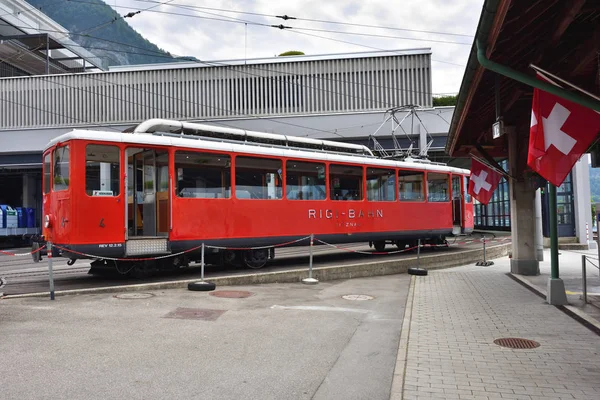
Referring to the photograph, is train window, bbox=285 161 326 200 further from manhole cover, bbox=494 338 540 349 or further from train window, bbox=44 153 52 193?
manhole cover, bbox=494 338 540 349

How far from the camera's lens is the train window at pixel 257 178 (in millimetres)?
12879

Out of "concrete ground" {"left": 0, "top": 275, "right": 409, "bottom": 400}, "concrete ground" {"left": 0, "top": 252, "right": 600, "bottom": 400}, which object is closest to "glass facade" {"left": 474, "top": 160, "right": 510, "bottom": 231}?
"concrete ground" {"left": 0, "top": 252, "right": 600, "bottom": 400}

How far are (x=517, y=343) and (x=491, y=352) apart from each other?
2.06 ft

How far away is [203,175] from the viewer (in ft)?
40.0

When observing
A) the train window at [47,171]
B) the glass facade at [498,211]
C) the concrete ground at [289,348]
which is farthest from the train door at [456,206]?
the train window at [47,171]

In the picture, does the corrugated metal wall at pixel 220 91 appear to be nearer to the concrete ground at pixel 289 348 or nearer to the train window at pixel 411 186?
the train window at pixel 411 186

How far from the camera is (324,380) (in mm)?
4957

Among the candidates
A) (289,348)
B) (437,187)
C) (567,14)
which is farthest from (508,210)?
(289,348)

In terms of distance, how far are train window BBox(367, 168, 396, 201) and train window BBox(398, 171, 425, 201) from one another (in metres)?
0.33

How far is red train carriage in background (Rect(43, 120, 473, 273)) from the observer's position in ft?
34.7

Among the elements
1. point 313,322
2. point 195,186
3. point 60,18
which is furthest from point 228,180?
point 60,18

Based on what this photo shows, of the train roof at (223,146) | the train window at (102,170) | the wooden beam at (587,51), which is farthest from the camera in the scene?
the train roof at (223,146)

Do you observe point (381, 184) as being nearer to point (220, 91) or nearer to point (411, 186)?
point (411, 186)

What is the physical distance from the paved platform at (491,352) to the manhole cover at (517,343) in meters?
0.09
